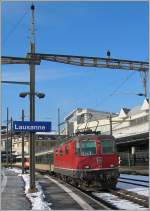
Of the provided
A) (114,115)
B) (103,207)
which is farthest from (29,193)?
(114,115)

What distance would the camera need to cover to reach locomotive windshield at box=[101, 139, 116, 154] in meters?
26.8

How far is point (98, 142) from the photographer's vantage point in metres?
26.8

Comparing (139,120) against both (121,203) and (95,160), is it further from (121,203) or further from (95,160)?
(121,203)

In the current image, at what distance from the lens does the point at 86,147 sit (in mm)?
26922

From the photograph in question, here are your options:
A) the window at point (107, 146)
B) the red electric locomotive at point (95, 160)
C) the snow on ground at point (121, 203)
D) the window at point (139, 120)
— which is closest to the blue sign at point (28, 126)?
the snow on ground at point (121, 203)

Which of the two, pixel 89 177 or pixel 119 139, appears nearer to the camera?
pixel 89 177

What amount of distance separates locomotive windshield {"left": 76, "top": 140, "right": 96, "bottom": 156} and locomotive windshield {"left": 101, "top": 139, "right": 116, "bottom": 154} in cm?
43

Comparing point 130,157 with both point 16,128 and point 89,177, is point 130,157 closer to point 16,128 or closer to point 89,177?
point 89,177

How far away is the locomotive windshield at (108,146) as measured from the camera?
1055 inches

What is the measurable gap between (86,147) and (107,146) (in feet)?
3.32

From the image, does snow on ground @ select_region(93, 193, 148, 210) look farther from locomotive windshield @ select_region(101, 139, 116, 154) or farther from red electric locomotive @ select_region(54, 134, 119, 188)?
locomotive windshield @ select_region(101, 139, 116, 154)

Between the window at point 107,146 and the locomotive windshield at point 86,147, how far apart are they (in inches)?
17.0

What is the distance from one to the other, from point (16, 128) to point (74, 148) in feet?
17.1

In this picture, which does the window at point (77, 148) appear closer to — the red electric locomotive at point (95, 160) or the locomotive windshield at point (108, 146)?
the red electric locomotive at point (95, 160)
